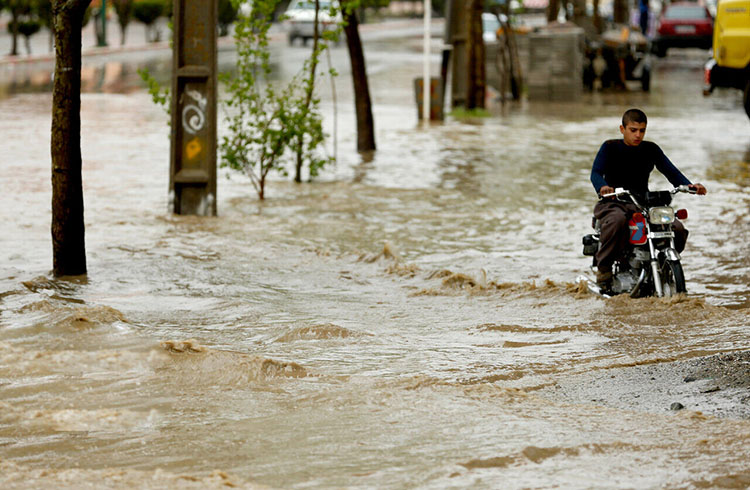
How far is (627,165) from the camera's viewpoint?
7910mm

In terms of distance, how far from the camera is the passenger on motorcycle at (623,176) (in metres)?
7.76

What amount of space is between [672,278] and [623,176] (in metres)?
0.76

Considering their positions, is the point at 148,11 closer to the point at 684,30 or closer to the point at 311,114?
the point at 684,30

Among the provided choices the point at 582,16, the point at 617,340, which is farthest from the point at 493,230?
the point at 582,16

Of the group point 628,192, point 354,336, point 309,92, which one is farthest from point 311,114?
point 354,336

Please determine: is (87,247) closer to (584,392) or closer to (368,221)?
(368,221)

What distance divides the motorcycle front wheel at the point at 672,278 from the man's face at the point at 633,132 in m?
0.83

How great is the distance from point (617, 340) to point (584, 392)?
1.32m

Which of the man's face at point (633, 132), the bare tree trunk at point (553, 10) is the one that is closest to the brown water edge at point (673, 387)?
Result: the man's face at point (633, 132)

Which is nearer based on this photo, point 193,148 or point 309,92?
point 193,148

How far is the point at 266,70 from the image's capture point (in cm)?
1238

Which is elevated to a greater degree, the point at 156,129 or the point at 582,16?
the point at 582,16

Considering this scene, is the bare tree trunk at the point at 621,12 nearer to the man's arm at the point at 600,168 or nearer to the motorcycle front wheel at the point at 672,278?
the man's arm at the point at 600,168

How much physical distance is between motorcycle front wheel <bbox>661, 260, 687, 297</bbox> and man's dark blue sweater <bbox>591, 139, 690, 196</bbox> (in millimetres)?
560
